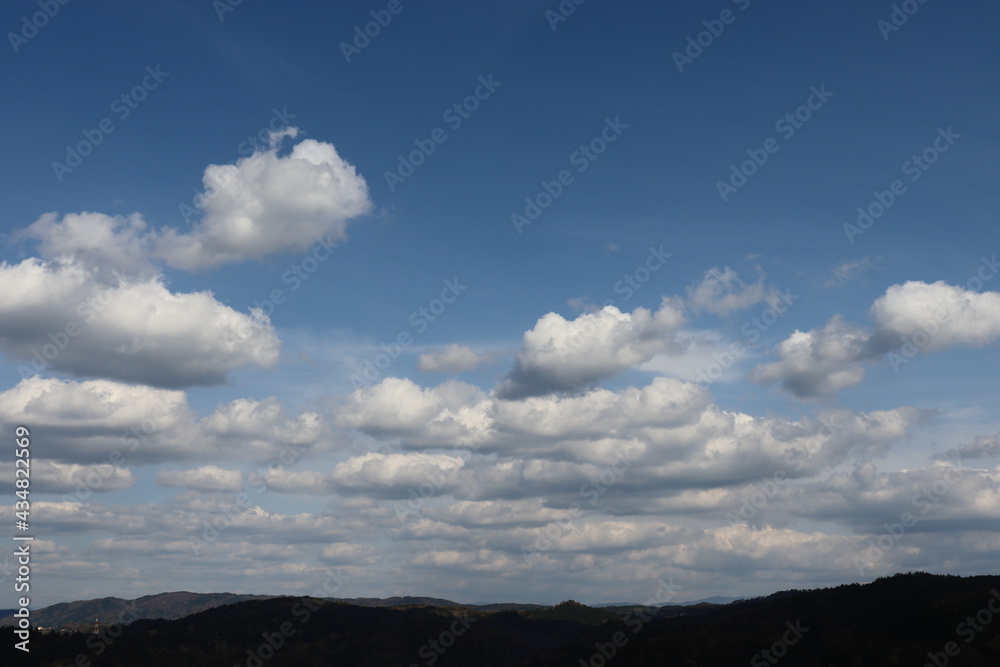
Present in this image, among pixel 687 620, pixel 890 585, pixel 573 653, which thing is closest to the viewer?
pixel 890 585

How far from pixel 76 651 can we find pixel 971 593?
646 feet

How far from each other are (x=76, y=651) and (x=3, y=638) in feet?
83.7

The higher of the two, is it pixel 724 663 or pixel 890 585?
pixel 890 585

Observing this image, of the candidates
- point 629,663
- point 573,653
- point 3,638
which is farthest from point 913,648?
point 3,638

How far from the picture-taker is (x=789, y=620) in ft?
453

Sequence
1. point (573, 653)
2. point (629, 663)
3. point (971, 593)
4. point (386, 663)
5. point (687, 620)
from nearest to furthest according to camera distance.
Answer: point (971, 593), point (629, 663), point (573, 653), point (687, 620), point (386, 663)

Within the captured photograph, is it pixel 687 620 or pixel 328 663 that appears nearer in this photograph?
pixel 687 620

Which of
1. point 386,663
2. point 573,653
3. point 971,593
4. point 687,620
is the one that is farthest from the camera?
point 386,663

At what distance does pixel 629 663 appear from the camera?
131125 millimetres

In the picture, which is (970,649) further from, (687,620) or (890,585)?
(687,620)

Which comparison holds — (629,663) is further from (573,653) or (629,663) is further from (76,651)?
(76,651)

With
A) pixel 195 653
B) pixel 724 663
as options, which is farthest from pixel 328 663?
pixel 724 663

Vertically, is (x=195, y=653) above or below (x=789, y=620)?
below

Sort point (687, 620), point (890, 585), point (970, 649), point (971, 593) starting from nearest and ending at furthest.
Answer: point (970, 649) < point (971, 593) < point (890, 585) < point (687, 620)
